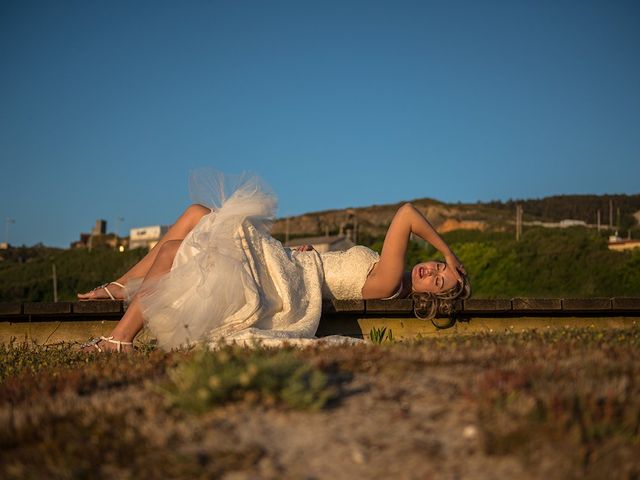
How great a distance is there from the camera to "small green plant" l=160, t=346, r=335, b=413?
8.56 ft

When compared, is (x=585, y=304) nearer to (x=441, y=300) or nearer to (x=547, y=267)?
(x=441, y=300)

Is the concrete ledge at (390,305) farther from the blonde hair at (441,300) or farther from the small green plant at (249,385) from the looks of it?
the small green plant at (249,385)

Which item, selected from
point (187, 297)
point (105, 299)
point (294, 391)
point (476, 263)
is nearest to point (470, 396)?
point (294, 391)

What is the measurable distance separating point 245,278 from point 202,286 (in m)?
0.35

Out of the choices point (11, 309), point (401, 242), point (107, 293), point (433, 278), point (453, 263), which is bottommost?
point (11, 309)

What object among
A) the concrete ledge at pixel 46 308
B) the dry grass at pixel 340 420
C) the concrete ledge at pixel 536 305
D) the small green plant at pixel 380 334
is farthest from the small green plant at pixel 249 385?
the concrete ledge at pixel 536 305

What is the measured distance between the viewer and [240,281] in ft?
16.8

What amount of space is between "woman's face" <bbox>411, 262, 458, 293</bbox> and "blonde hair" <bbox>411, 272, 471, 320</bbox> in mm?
44

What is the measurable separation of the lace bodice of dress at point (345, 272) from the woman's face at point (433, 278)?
1.34 ft

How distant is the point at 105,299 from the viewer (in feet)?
20.1

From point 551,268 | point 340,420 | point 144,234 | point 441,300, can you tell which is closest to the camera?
point 340,420

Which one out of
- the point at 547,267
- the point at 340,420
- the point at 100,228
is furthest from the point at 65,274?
the point at 100,228

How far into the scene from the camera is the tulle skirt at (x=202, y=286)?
194 inches

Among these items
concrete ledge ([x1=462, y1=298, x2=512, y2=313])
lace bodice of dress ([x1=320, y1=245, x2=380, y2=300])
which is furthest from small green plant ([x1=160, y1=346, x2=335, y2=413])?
concrete ledge ([x1=462, y1=298, x2=512, y2=313])
